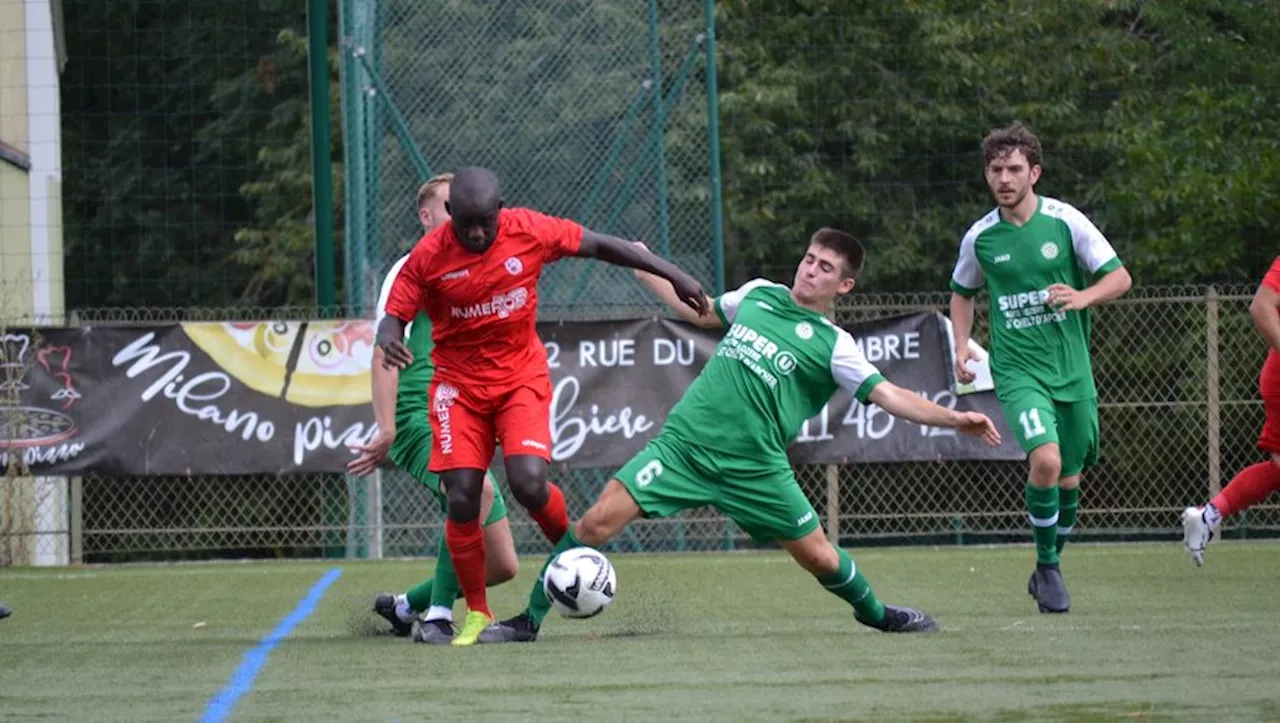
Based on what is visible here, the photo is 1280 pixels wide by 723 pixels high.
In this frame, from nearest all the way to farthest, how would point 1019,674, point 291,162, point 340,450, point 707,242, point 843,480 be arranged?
point 1019,674, point 340,450, point 707,242, point 843,480, point 291,162

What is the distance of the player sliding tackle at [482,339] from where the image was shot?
293 inches

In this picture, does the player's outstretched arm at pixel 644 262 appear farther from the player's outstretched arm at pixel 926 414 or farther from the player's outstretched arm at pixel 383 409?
the player's outstretched arm at pixel 383 409

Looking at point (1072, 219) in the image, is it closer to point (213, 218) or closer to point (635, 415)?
point (635, 415)

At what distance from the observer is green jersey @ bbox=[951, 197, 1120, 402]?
352 inches

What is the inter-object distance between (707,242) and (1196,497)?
4456 mm

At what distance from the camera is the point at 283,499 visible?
15.6 meters

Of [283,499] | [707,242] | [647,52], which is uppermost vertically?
[647,52]

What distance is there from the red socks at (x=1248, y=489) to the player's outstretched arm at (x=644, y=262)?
3848mm

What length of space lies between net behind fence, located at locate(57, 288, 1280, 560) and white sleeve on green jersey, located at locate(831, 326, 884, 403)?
20.8 ft

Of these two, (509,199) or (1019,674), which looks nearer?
(1019,674)

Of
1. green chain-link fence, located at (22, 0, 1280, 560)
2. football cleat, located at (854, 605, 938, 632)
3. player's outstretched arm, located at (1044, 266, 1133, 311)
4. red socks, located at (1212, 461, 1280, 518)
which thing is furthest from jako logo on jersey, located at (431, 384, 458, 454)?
green chain-link fence, located at (22, 0, 1280, 560)

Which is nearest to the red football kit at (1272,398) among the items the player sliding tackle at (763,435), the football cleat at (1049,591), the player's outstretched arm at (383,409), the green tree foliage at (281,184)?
the football cleat at (1049,591)

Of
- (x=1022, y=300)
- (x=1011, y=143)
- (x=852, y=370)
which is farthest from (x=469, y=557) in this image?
(x=1011, y=143)

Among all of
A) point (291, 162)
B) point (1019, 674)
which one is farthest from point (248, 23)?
point (1019, 674)
